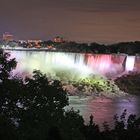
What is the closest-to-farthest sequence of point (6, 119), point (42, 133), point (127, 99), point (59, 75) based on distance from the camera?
point (6, 119) < point (42, 133) < point (127, 99) < point (59, 75)

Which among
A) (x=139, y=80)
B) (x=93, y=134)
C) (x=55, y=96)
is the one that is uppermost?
(x=55, y=96)

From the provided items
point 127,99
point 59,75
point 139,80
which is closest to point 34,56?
point 59,75

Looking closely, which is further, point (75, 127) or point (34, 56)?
point (34, 56)

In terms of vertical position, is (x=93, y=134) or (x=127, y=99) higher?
(x=93, y=134)

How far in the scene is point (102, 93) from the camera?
104ft

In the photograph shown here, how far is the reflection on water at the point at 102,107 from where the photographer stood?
759 inches

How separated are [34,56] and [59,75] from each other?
191 centimetres

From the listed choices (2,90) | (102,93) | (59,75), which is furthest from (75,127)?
(59,75)

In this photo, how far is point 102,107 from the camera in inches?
939

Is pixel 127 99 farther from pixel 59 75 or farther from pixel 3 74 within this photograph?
pixel 3 74

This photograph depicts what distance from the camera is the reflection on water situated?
19278mm

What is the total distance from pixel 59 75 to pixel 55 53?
9.88 ft

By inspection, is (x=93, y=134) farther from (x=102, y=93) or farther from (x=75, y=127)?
(x=102, y=93)

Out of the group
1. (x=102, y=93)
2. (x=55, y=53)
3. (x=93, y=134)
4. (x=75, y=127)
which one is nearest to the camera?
(x=75, y=127)
